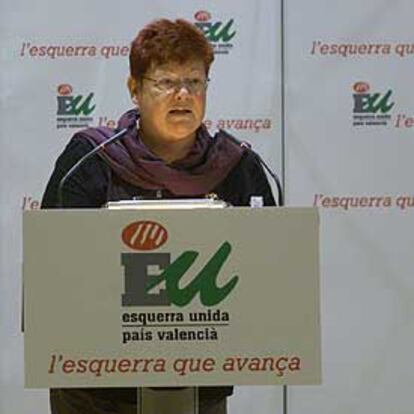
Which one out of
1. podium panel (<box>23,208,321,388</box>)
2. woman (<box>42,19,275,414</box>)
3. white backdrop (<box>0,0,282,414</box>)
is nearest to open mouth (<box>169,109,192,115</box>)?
woman (<box>42,19,275,414</box>)

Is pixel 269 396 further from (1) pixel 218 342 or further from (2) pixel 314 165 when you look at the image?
(1) pixel 218 342

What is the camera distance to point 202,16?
3.18 m

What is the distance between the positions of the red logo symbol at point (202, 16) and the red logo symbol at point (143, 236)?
1954 millimetres

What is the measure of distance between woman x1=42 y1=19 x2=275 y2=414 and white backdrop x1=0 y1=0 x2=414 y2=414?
1.11 m

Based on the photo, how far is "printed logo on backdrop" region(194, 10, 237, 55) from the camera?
3.16 m

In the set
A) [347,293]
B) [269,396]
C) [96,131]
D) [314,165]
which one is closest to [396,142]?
[314,165]

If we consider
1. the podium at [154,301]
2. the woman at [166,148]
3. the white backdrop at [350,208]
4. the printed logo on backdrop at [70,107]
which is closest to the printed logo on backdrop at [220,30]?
the white backdrop at [350,208]

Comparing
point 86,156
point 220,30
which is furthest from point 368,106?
point 86,156

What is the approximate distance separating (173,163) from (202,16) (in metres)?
1.32

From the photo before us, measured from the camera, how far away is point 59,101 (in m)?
3.15

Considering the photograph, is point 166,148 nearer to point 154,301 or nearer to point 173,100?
point 173,100

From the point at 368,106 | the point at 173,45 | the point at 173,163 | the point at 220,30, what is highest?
the point at 220,30

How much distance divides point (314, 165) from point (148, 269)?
74.1 inches

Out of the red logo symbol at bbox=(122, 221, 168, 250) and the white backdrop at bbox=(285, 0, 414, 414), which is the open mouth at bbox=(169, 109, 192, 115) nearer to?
the red logo symbol at bbox=(122, 221, 168, 250)
